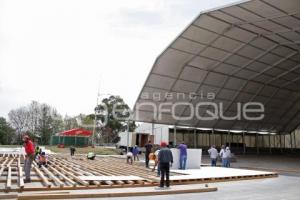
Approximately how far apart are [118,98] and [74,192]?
244 ft

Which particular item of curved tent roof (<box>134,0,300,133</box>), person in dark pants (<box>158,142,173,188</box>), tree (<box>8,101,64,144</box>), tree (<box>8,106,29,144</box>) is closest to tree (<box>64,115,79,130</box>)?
tree (<box>8,101,64,144</box>)

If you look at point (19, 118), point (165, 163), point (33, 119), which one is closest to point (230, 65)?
point (165, 163)

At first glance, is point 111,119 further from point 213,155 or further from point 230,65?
point 213,155

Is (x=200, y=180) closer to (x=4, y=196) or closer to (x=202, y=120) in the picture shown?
(x=4, y=196)

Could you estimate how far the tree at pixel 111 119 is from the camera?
8056 centimetres

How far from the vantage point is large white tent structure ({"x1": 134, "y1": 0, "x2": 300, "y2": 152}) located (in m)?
22.6

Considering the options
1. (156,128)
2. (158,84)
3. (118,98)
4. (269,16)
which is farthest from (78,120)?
(269,16)

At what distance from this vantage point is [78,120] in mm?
A: 92750

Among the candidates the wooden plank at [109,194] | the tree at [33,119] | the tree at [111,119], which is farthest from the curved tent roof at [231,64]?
the tree at [33,119]

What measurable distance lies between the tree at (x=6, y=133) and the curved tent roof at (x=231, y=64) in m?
43.6

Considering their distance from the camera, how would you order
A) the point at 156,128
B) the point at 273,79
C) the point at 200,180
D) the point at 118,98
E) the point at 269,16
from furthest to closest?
the point at 118,98
the point at 156,128
the point at 273,79
the point at 269,16
the point at 200,180

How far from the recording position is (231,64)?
30.4m

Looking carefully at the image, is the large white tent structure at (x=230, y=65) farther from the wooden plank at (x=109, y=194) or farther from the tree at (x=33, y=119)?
the tree at (x=33, y=119)

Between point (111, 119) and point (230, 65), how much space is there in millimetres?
53697
